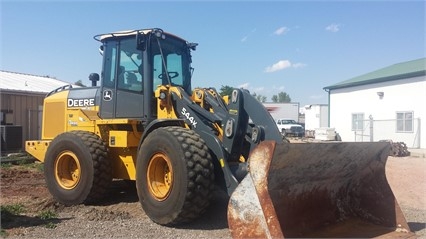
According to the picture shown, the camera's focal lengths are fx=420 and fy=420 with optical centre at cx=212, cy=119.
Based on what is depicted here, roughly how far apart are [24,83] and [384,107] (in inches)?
813

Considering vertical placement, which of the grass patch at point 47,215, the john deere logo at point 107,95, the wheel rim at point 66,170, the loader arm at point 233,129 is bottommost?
the grass patch at point 47,215

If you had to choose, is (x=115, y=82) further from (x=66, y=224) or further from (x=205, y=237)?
(x=205, y=237)

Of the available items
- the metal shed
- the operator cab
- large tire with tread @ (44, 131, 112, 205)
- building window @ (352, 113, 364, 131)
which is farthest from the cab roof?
building window @ (352, 113, 364, 131)

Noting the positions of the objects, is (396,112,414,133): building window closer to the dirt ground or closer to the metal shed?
the dirt ground

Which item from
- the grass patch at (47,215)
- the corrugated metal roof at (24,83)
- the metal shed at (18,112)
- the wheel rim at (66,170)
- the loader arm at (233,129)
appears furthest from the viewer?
the corrugated metal roof at (24,83)

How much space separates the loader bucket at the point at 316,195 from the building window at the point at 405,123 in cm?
1957

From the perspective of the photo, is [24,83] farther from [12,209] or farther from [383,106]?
[383,106]

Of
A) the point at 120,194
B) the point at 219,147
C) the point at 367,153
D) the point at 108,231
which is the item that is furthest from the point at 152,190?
the point at 367,153

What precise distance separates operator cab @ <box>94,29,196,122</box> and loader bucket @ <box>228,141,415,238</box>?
2.74 meters

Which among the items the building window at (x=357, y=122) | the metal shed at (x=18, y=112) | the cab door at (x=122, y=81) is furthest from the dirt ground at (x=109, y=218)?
the building window at (x=357, y=122)

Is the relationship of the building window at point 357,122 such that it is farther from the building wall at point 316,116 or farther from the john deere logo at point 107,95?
the john deere logo at point 107,95

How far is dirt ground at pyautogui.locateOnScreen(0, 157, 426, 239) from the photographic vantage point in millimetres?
5398

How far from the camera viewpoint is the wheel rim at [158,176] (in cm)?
584

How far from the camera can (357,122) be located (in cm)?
2819
